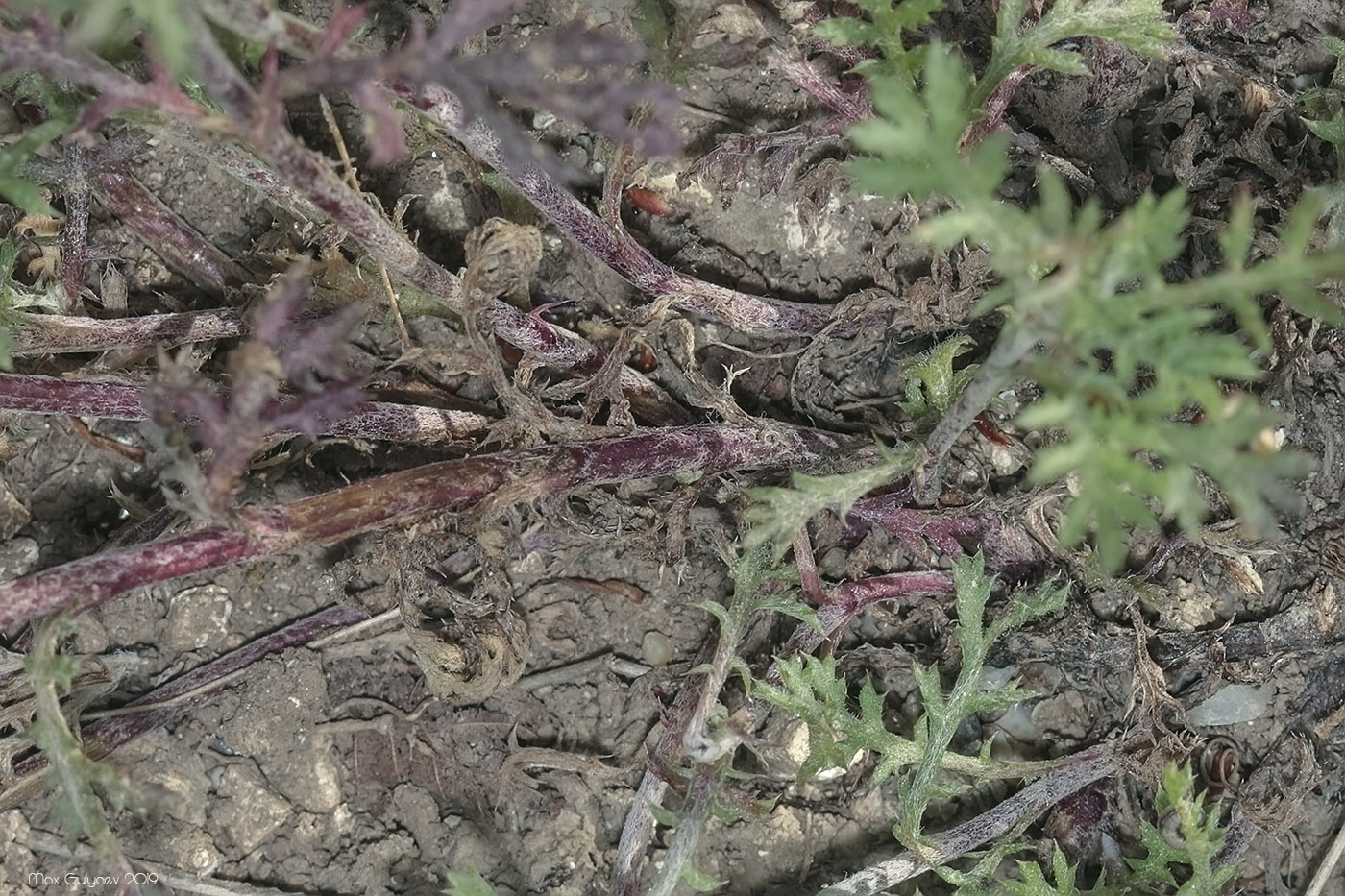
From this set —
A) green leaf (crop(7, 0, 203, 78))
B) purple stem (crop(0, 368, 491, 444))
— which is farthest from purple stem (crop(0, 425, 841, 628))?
green leaf (crop(7, 0, 203, 78))

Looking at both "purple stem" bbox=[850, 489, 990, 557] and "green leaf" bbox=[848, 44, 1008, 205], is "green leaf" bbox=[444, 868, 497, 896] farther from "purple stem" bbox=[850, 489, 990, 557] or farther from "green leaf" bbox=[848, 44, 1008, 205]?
"green leaf" bbox=[848, 44, 1008, 205]

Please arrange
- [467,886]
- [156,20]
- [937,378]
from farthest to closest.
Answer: [937,378] < [467,886] < [156,20]

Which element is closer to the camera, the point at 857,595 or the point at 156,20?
the point at 156,20

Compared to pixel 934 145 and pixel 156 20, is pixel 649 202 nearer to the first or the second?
pixel 934 145

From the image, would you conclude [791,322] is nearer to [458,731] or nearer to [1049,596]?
[1049,596]

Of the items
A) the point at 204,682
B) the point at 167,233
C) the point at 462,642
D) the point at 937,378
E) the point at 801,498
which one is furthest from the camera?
the point at 204,682

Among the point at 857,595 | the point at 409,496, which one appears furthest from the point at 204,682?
the point at 857,595

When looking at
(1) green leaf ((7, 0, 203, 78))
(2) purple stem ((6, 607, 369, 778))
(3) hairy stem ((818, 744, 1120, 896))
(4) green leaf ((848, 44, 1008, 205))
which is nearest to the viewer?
(1) green leaf ((7, 0, 203, 78))

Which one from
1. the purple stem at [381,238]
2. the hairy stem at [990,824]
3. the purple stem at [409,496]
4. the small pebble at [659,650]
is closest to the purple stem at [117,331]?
the purple stem at [381,238]
